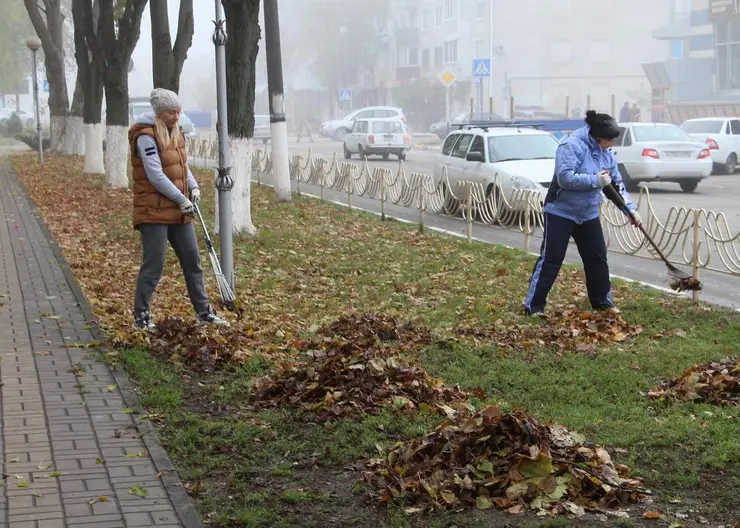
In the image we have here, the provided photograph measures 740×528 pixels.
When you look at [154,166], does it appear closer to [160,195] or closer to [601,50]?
A: [160,195]

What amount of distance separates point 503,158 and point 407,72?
6535cm

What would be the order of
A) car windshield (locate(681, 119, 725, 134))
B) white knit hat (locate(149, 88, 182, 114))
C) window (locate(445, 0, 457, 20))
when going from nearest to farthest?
white knit hat (locate(149, 88, 182, 114)), car windshield (locate(681, 119, 725, 134)), window (locate(445, 0, 457, 20))

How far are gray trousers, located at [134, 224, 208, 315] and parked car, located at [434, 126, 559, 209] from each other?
339 inches

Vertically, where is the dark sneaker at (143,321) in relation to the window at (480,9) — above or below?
below

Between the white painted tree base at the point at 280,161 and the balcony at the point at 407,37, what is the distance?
64.0m

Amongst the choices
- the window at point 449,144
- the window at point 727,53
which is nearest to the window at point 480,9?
the window at point 727,53

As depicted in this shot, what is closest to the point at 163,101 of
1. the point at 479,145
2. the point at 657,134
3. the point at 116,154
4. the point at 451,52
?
the point at 479,145

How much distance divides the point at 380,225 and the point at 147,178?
8722mm

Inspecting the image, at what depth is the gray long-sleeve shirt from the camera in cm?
798

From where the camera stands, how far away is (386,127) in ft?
119

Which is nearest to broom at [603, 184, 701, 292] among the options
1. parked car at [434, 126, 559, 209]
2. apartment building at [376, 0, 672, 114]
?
parked car at [434, 126, 559, 209]

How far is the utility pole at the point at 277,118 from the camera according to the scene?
1984 centimetres

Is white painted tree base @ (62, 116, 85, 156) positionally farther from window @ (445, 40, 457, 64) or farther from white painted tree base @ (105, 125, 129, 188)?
window @ (445, 40, 457, 64)

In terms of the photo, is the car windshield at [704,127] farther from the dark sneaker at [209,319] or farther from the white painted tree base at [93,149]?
the dark sneaker at [209,319]
